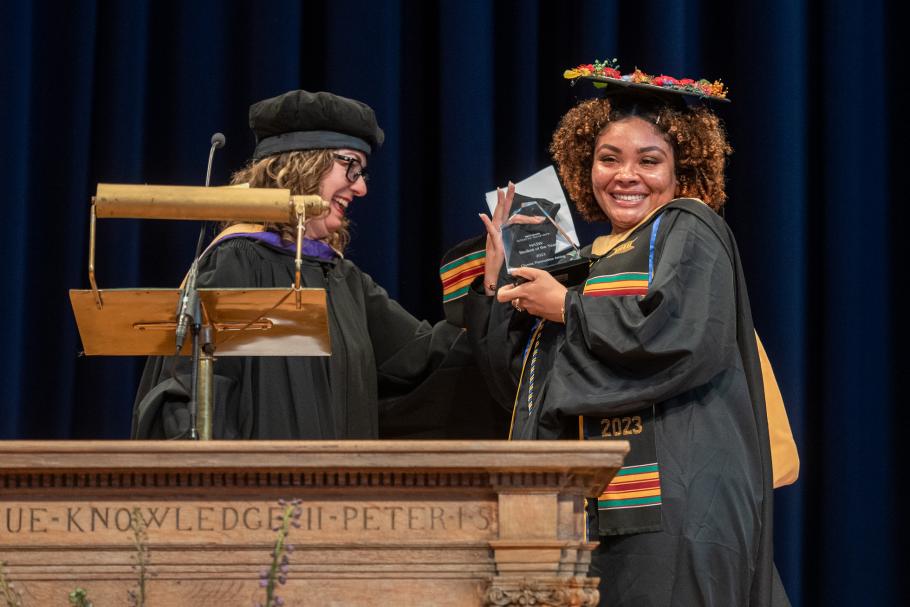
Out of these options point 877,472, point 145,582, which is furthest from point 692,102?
point 145,582

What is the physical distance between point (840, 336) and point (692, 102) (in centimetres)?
82

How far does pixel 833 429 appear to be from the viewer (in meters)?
4.13

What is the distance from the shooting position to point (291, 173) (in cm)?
359

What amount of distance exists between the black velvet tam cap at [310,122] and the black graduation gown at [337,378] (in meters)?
0.29

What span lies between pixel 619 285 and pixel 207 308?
0.90m

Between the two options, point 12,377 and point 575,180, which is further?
point 12,377

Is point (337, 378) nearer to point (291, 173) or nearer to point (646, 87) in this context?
point (291, 173)

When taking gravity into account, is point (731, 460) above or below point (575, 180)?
below

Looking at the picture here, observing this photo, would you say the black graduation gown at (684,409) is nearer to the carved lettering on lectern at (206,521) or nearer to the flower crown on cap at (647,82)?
the flower crown on cap at (647,82)

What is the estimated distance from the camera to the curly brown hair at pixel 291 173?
3.58m

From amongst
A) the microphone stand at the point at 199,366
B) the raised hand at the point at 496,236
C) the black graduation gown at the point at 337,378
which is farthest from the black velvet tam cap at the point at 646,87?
the microphone stand at the point at 199,366

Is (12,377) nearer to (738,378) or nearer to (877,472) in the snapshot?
(738,378)

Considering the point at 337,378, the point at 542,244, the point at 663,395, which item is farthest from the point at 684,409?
the point at 337,378

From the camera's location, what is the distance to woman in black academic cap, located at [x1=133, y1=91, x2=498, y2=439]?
3375 millimetres
